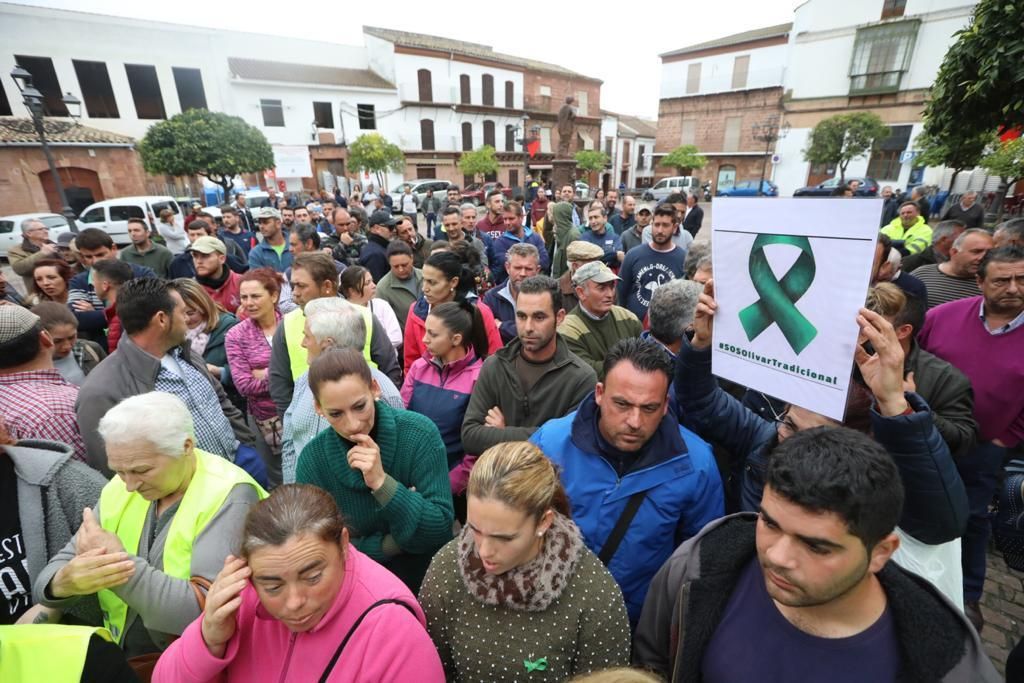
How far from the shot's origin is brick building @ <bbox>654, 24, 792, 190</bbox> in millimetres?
34375

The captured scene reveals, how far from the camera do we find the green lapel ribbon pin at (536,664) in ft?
5.12

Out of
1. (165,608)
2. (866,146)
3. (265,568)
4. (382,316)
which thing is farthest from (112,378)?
(866,146)

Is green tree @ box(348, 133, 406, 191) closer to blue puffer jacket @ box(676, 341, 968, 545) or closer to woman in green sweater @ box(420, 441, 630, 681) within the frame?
woman in green sweater @ box(420, 441, 630, 681)

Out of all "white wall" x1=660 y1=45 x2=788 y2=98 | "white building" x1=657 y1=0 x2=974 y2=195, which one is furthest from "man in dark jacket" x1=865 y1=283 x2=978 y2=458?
"white wall" x1=660 y1=45 x2=788 y2=98

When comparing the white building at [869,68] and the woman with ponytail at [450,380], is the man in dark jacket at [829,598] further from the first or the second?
the white building at [869,68]

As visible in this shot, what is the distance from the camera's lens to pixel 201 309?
148 inches

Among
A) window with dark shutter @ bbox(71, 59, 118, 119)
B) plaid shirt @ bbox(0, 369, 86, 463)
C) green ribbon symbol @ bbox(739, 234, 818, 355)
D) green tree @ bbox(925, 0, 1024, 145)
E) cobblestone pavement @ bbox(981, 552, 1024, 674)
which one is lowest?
cobblestone pavement @ bbox(981, 552, 1024, 674)

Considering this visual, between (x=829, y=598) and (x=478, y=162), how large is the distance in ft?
117

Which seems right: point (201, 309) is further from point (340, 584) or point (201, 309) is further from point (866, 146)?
A: point (866, 146)

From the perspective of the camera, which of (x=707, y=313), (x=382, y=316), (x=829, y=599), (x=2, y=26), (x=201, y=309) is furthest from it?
(x=2, y=26)

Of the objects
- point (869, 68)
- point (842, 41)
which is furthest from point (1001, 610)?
point (842, 41)

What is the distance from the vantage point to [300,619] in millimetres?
1419

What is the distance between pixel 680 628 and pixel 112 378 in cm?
284

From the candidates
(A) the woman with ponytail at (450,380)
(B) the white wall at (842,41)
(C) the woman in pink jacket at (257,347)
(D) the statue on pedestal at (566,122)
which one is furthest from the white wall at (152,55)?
(A) the woman with ponytail at (450,380)
